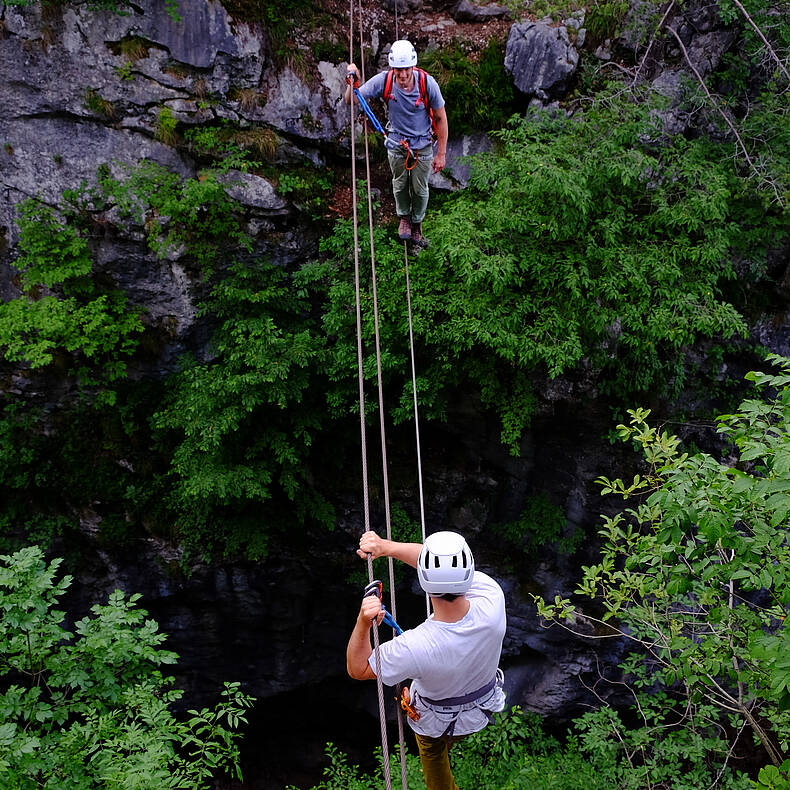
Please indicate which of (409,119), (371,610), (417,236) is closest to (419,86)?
(409,119)

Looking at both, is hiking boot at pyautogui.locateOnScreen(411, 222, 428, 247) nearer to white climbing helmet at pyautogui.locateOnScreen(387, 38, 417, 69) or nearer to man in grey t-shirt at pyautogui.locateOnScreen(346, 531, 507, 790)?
white climbing helmet at pyautogui.locateOnScreen(387, 38, 417, 69)

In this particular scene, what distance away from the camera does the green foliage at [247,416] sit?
7086mm

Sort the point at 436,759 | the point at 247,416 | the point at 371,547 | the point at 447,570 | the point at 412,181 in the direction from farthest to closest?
the point at 247,416 → the point at 412,181 → the point at 436,759 → the point at 371,547 → the point at 447,570

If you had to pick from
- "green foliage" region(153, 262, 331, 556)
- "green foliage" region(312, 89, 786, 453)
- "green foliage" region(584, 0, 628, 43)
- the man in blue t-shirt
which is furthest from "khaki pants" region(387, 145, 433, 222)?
"green foliage" region(584, 0, 628, 43)

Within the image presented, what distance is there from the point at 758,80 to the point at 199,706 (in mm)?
11576

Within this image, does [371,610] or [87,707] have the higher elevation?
[371,610]

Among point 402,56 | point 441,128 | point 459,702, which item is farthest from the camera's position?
point 441,128

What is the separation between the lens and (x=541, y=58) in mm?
7527

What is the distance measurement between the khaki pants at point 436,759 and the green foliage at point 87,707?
3.46 feet

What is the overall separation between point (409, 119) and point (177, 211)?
3360 millimetres

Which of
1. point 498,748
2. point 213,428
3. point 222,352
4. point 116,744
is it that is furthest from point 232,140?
point 498,748

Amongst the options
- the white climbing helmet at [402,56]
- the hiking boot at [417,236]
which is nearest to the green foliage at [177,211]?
the hiking boot at [417,236]

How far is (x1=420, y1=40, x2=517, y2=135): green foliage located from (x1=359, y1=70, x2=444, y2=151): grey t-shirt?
2265 millimetres

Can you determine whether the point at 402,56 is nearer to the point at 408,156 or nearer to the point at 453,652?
the point at 408,156
